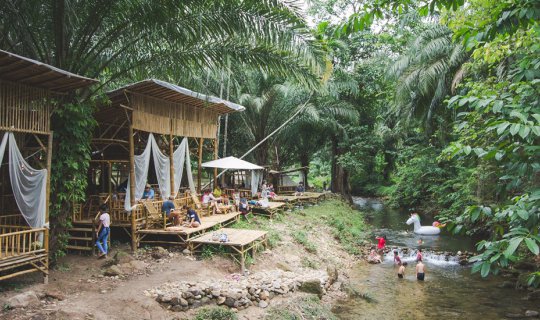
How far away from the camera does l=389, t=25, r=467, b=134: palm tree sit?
1798 centimetres

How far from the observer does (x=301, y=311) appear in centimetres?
855

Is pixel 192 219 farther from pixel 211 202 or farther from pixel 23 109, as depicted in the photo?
pixel 23 109

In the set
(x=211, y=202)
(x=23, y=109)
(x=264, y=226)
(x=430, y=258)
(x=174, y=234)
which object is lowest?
(x=430, y=258)

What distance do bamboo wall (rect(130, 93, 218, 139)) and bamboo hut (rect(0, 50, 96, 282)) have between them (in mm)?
3044

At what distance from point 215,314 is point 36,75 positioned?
5503 millimetres

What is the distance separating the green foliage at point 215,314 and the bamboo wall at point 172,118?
5.91 metres

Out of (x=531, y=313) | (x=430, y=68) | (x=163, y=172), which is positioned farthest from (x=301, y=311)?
(x=430, y=68)

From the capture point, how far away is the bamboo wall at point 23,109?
730 centimetres

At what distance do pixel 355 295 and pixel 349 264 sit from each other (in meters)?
3.54

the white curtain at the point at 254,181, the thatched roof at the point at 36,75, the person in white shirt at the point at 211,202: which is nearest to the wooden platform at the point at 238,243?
the person in white shirt at the point at 211,202

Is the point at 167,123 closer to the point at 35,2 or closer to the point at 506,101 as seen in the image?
the point at 35,2

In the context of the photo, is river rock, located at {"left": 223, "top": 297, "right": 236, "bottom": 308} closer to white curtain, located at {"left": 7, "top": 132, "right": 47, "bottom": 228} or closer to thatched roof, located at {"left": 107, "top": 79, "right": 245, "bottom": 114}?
white curtain, located at {"left": 7, "top": 132, "right": 47, "bottom": 228}

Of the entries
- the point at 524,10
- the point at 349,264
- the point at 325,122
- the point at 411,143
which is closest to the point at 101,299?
the point at 524,10

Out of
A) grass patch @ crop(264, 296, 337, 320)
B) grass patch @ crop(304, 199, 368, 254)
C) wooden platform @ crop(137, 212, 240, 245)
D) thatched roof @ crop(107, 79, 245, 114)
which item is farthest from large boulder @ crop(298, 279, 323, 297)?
grass patch @ crop(304, 199, 368, 254)
